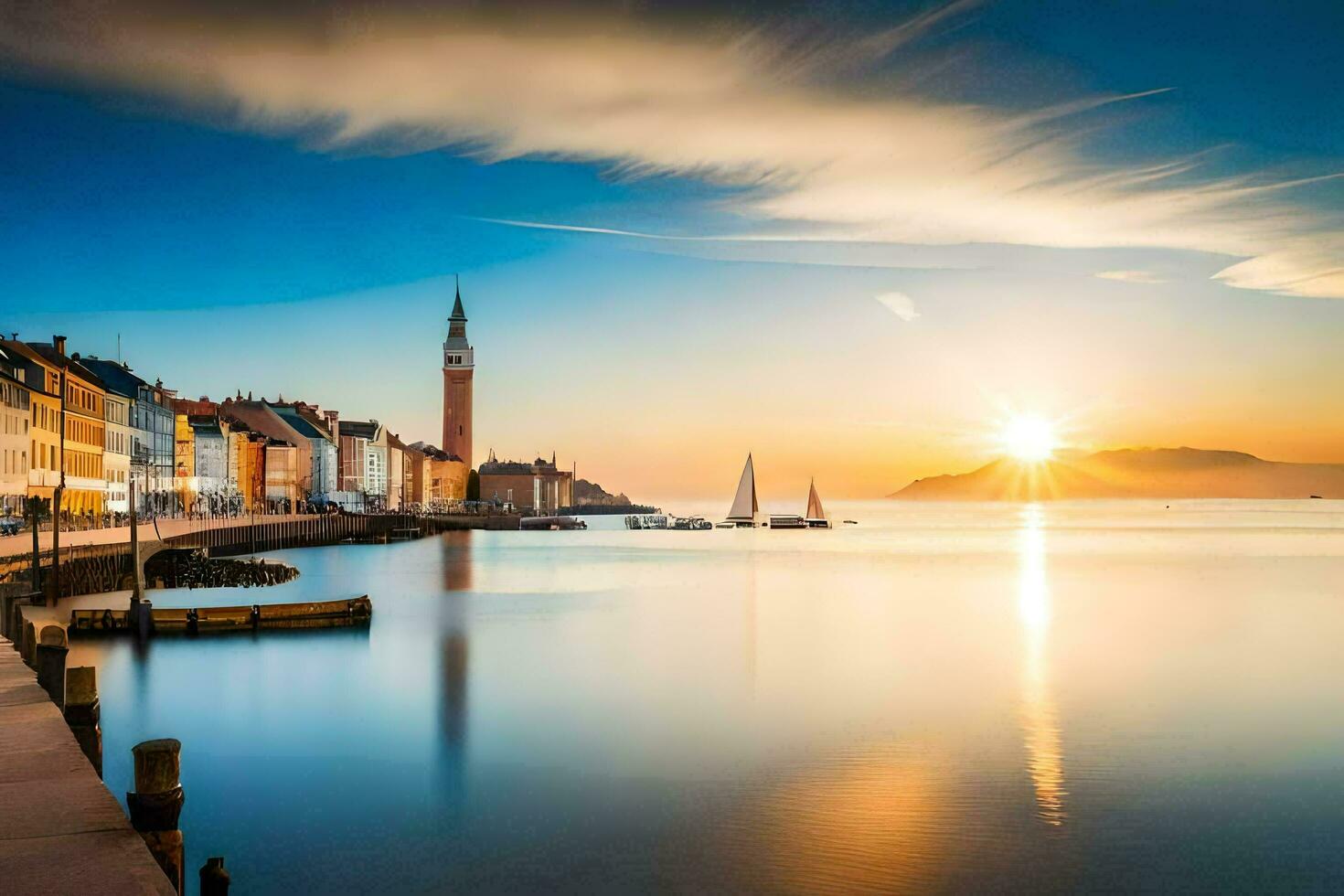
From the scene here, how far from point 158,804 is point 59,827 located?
64 centimetres

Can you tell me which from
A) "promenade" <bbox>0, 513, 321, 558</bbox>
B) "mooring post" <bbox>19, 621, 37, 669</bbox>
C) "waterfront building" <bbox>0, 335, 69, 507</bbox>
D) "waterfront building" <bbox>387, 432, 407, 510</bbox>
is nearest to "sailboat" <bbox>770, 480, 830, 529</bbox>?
"waterfront building" <bbox>387, 432, 407, 510</bbox>

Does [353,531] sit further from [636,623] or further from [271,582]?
[636,623]

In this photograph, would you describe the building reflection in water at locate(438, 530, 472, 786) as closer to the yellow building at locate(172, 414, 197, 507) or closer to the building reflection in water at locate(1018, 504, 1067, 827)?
the building reflection in water at locate(1018, 504, 1067, 827)

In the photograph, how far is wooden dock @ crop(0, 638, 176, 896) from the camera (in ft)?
23.2

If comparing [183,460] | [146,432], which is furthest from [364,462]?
[146,432]

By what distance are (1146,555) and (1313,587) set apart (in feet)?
101

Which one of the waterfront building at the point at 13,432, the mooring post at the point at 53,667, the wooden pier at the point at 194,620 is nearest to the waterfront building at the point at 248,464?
the waterfront building at the point at 13,432

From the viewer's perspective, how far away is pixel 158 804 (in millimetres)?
8312

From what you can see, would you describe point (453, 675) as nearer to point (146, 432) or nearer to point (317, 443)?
point (146, 432)

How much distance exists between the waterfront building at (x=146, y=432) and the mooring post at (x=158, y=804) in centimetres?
7524

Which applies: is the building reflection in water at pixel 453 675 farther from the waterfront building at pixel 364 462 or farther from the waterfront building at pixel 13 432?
the waterfront building at pixel 364 462

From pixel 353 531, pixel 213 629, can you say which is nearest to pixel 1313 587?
pixel 213 629

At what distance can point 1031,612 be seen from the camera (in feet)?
162

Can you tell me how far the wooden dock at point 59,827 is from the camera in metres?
7.06
